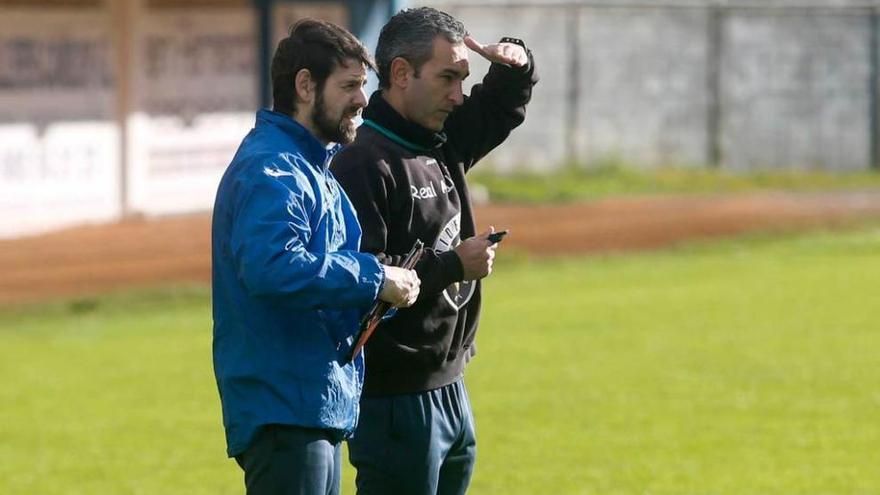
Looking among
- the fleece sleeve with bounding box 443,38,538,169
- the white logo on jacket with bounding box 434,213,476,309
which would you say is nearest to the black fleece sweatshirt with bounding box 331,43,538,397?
the white logo on jacket with bounding box 434,213,476,309

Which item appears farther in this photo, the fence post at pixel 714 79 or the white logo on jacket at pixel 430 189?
the fence post at pixel 714 79

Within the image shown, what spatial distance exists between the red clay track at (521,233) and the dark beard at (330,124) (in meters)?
12.4

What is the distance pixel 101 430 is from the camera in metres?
10.3

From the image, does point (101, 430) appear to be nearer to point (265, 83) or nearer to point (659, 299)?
point (659, 299)

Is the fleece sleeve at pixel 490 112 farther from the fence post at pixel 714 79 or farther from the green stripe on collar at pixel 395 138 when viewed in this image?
the fence post at pixel 714 79

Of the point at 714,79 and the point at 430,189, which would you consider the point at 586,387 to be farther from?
the point at 714,79

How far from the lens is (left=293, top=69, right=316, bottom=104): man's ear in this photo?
465cm

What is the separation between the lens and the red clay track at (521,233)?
1778cm

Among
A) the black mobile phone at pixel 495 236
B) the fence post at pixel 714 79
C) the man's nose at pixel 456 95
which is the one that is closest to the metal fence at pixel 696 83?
the fence post at pixel 714 79

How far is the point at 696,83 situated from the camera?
2691 centimetres

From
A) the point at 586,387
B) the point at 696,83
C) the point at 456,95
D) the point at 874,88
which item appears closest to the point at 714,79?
the point at 696,83

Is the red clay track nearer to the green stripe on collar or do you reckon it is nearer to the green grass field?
the green grass field

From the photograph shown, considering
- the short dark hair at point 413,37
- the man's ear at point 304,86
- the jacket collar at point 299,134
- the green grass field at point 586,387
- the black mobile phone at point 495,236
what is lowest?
the green grass field at point 586,387

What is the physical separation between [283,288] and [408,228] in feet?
3.30
